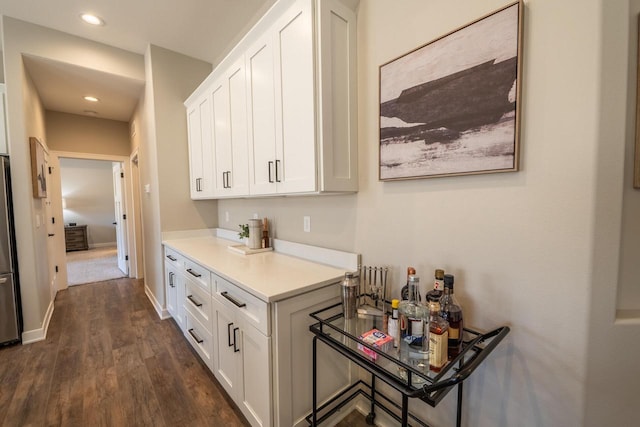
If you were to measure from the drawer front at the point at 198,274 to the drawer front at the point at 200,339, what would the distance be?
1.09 ft

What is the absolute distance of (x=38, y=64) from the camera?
2680mm

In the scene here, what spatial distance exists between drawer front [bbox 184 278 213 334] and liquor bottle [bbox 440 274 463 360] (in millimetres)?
1507

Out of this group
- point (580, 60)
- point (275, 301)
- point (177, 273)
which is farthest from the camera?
point (177, 273)

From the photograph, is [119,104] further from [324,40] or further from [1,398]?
[324,40]

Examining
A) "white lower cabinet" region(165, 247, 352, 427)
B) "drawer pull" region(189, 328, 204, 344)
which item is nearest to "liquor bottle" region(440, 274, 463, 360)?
"white lower cabinet" region(165, 247, 352, 427)

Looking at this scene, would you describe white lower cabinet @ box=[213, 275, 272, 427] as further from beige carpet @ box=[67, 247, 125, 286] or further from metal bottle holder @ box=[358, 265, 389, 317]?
beige carpet @ box=[67, 247, 125, 286]

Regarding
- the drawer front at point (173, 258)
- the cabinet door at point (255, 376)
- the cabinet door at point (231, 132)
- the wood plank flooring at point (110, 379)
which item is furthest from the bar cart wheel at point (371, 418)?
the drawer front at point (173, 258)

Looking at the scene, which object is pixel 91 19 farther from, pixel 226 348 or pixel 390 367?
pixel 390 367

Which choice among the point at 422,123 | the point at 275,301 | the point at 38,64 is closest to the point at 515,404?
the point at 275,301

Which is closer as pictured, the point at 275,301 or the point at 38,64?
the point at 275,301

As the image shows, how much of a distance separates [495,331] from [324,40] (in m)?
1.59

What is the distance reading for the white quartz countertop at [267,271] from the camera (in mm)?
1349

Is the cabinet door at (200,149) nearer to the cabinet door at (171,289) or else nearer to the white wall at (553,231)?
the cabinet door at (171,289)

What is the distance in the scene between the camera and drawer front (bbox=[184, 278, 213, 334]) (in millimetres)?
1914
